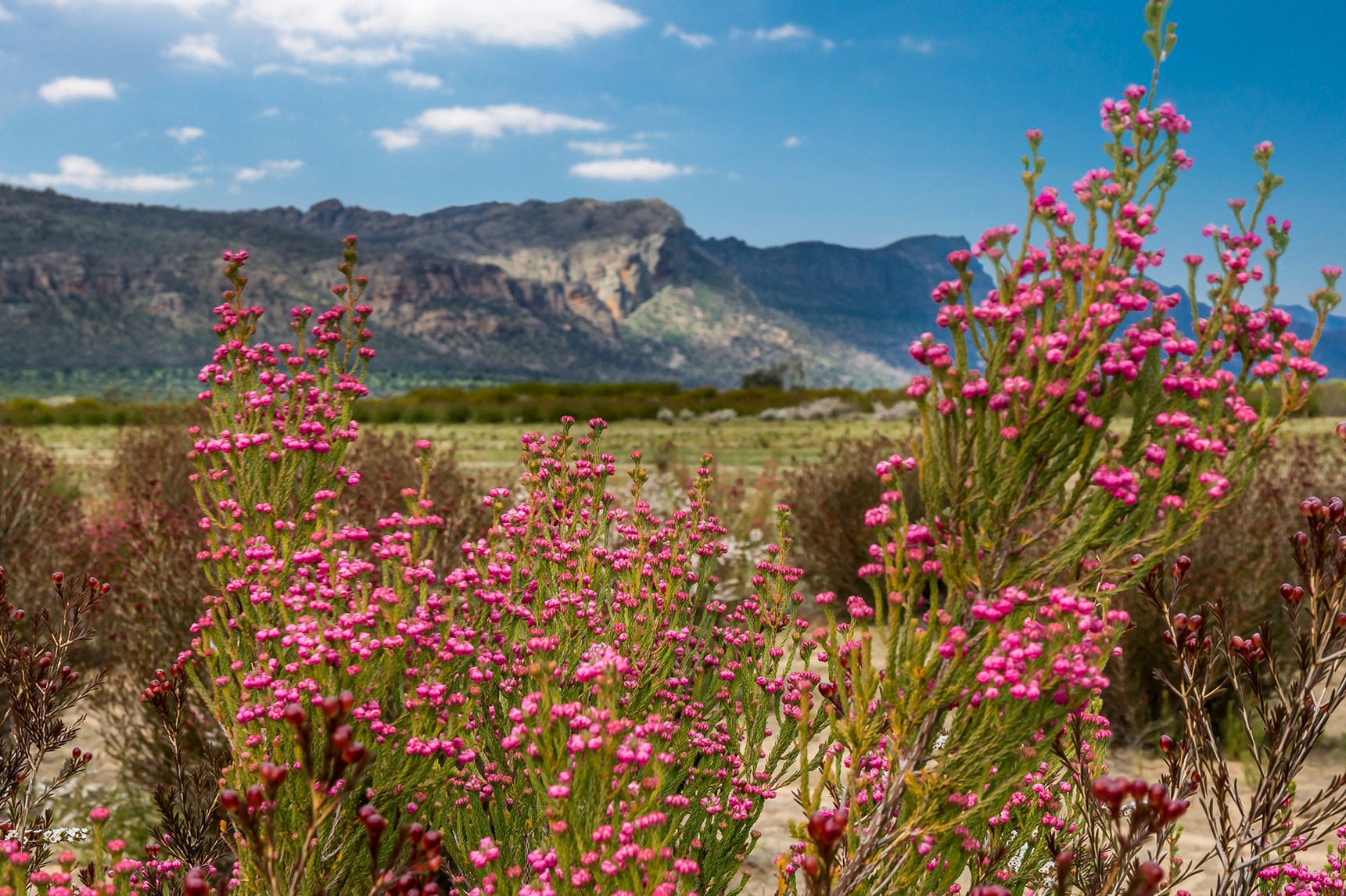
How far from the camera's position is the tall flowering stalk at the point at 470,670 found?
6.18 feet

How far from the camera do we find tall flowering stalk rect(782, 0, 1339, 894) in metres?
1.94

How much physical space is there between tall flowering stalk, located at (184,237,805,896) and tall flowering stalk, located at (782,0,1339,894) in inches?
21.9

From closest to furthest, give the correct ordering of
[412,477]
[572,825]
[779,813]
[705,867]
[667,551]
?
[572,825], [705,867], [667,551], [779,813], [412,477]

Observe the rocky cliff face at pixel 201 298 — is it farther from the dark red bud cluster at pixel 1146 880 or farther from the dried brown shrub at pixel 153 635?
the dark red bud cluster at pixel 1146 880

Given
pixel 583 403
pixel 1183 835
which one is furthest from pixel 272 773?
pixel 583 403

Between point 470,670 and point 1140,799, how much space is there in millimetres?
1831

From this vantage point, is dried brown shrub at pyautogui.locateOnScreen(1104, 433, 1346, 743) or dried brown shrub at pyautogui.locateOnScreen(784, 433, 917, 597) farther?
dried brown shrub at pyautogui.locateOnScreen(784, 433, 917, 597)

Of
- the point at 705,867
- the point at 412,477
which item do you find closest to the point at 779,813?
the point at 705,867

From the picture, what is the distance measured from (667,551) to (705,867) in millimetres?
995

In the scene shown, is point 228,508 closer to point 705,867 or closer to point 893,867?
point 705,867

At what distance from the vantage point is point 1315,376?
190cm

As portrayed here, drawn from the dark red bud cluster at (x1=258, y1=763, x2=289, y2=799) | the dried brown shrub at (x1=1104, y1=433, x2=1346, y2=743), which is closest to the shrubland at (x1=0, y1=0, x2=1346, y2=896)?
the dark red bud cluster at (x1=258, y1=763, x2=289, y2=799)

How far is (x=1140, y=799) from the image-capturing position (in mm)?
1564

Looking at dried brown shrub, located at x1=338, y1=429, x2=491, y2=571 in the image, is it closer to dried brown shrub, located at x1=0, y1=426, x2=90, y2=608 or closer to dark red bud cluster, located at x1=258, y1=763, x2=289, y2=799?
dried brown shrub, located at x1=0, y1=426, x2=90, y2=608
